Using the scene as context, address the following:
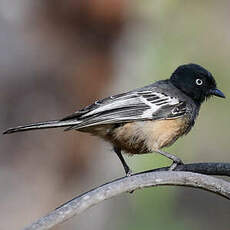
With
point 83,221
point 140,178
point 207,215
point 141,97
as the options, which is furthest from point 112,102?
point 207,215

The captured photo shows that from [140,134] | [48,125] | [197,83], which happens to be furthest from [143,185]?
[197,83]

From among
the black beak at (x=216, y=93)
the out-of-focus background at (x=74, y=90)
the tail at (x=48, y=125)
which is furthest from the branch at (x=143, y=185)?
the out-of-focus background at (x=74, y=90)

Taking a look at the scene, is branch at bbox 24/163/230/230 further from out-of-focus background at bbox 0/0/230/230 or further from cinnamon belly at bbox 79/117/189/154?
out-of-focus background at bbox 0/0/230/230

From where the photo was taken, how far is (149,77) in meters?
10.9

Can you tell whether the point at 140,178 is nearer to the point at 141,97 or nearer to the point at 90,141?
the point at 141,97

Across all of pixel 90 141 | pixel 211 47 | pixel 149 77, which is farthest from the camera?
pixel 211 47

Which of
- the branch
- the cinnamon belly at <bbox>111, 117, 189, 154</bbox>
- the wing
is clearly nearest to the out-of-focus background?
the wing

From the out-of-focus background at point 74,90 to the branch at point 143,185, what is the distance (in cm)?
470

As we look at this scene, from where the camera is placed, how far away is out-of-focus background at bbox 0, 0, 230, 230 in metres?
8.76

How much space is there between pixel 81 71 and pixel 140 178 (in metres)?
5.68

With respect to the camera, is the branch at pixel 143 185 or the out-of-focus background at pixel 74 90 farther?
the out-of-focus background at pixel 74 90

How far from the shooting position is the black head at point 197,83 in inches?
248

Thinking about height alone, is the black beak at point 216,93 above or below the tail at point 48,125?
above

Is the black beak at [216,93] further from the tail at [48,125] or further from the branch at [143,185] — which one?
the branch at [143,185]
